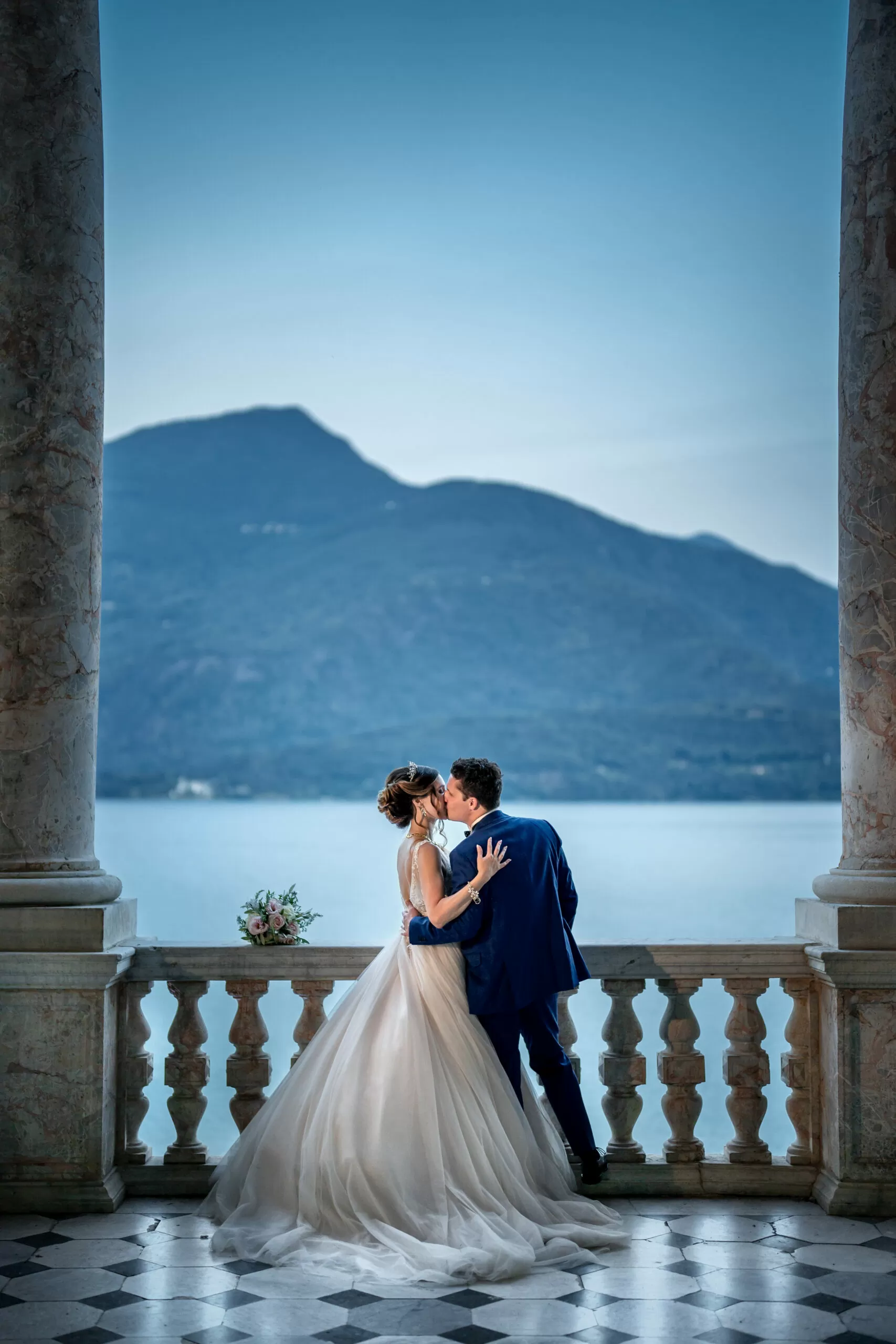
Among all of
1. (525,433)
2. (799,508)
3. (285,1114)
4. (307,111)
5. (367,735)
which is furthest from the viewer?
(525,433)

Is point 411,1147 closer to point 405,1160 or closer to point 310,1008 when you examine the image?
point 405,1160

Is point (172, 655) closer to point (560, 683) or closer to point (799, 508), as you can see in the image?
point (560, 683)

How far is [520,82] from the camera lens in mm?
85188

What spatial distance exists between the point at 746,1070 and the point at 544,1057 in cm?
94

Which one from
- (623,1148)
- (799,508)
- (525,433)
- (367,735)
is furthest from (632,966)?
(525,433)

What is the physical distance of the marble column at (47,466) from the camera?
5129 mm

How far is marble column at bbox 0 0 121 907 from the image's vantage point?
16.8ft

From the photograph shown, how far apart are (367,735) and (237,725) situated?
1085 centimetres

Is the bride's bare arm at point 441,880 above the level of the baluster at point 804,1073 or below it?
above

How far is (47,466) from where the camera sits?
17.1ft

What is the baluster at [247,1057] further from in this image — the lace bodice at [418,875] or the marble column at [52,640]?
the lace bodice at [418,875]

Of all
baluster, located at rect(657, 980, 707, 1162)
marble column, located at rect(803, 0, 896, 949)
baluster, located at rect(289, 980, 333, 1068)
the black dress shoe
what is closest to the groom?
the black dress shoe

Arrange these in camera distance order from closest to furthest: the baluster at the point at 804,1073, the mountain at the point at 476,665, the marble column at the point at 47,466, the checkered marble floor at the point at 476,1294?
the checkered marble floor at the point at 476,1294, the marble column at the point at 47,466, the baluster at the point at 804,1073, the mountain at the point at 476,665

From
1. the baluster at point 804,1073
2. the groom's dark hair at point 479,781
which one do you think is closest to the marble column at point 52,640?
the groom's dark hair at point 479,781
